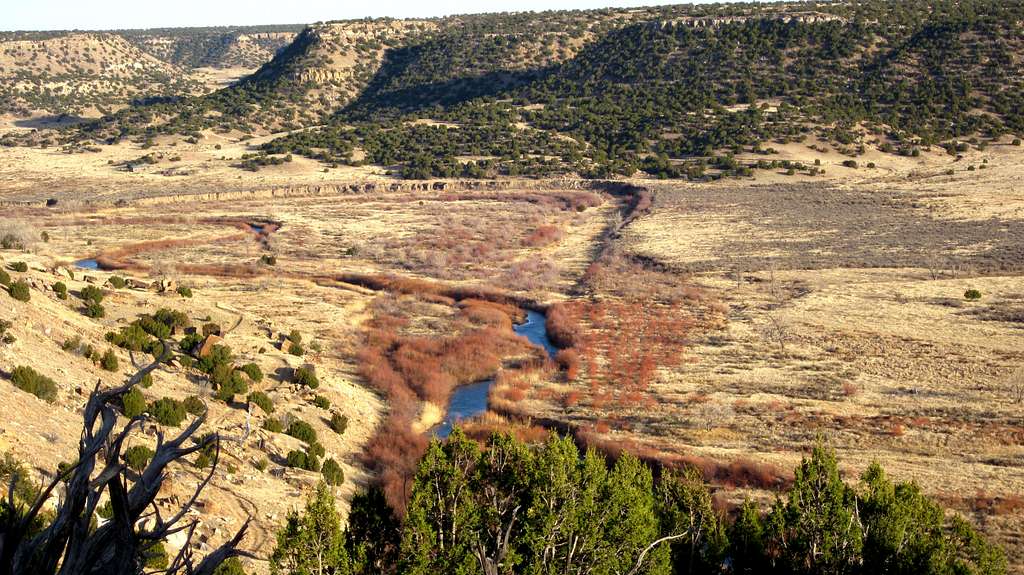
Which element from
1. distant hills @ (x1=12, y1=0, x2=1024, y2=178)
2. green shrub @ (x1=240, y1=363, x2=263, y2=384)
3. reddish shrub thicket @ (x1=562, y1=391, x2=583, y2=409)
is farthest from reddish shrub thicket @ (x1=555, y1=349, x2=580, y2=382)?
distant hills @ (x1=12, y1=0, x2=1024, y2=178)

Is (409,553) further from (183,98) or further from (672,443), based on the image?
(183,98)

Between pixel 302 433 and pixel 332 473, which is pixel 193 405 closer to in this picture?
pixel 302 433

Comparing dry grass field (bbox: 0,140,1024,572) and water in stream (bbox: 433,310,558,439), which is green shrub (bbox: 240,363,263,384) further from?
water in stream (bbox: 433,310,558,439)

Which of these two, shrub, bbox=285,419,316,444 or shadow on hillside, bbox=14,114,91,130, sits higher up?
shrub, bbox=285,419,316,444

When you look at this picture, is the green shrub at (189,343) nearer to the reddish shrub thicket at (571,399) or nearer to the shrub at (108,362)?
the shrub at (108,362)

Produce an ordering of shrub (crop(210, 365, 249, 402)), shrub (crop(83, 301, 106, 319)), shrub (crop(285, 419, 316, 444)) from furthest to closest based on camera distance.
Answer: shrub (crop(83, 301, 106, 319)), shrub (crop(210, 365, 249, 402)), shrub (crop(285, 419, 316, 444))

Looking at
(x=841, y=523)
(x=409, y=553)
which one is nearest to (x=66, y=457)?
(x=409, y=553)

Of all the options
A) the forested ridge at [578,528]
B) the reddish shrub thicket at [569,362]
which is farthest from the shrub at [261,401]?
the reddish shrub thicket at [569,362]
